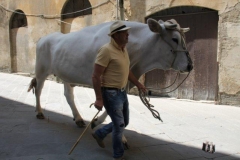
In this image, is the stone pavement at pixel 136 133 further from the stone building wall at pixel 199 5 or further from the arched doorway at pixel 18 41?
the arched doorway at pixel 18 41

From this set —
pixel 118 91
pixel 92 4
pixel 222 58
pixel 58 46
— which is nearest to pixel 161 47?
pixel 118 91

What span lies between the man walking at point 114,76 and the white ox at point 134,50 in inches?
20.2

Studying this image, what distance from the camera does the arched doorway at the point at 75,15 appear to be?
948 centimetres

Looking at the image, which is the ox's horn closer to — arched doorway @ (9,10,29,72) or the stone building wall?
the stone building wall

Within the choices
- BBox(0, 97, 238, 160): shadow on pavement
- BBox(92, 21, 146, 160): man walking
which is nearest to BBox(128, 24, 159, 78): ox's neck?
BBox(92, 21, 146, 160): man walking

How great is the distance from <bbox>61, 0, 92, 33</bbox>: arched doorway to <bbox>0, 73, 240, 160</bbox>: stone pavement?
408cm

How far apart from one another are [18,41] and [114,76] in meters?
11.3

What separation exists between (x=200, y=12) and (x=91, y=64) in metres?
4.37

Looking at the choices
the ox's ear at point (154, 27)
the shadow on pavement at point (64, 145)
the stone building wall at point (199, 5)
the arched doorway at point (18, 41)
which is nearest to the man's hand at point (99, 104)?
the shadow on pavement at point (64, 145)

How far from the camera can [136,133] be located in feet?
13.5

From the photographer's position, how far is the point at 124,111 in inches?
119

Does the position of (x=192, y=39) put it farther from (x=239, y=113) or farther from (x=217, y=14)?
(x=239, y=113)

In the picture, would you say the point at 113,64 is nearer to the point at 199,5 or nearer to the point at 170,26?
the point at 170,26

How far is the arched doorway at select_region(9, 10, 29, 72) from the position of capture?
12453 millimetres
